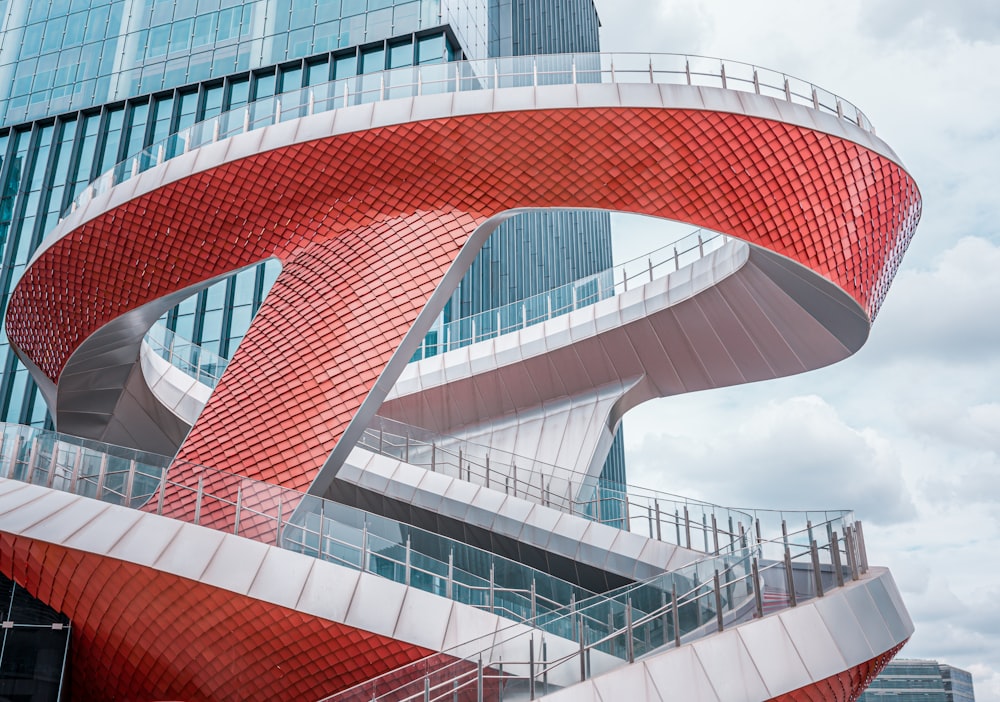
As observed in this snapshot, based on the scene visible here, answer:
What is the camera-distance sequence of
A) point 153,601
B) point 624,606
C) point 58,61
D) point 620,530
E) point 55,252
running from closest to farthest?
point 624,606, point 153,601, point 620,530, point 55,252, point 58,61

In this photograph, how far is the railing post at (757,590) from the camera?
9.58 meters

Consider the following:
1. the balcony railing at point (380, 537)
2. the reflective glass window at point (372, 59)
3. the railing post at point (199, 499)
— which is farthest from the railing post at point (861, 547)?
the reflective glass window at point (372, 59)

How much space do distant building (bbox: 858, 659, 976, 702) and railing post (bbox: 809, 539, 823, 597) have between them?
59.3m

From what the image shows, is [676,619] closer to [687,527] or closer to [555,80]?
[687,527]

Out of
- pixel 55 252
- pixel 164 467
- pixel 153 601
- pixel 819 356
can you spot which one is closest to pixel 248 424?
pixel 164 467

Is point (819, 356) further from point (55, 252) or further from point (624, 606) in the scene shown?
point (55, 252)

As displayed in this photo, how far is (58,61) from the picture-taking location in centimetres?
4197

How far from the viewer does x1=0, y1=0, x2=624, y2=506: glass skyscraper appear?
36.3 m

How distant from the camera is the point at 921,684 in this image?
6225cm

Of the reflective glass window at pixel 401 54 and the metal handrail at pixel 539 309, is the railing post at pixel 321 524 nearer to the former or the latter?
the metal handrail at pixel 539 309

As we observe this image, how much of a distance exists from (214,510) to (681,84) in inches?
404

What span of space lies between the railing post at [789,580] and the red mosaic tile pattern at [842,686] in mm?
833

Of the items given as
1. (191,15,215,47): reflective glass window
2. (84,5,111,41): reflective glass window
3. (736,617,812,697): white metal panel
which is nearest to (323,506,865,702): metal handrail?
(736,617,812,697): white metal panel

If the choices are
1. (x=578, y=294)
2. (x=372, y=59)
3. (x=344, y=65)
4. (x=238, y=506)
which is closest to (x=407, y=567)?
(x=238, y=506)
